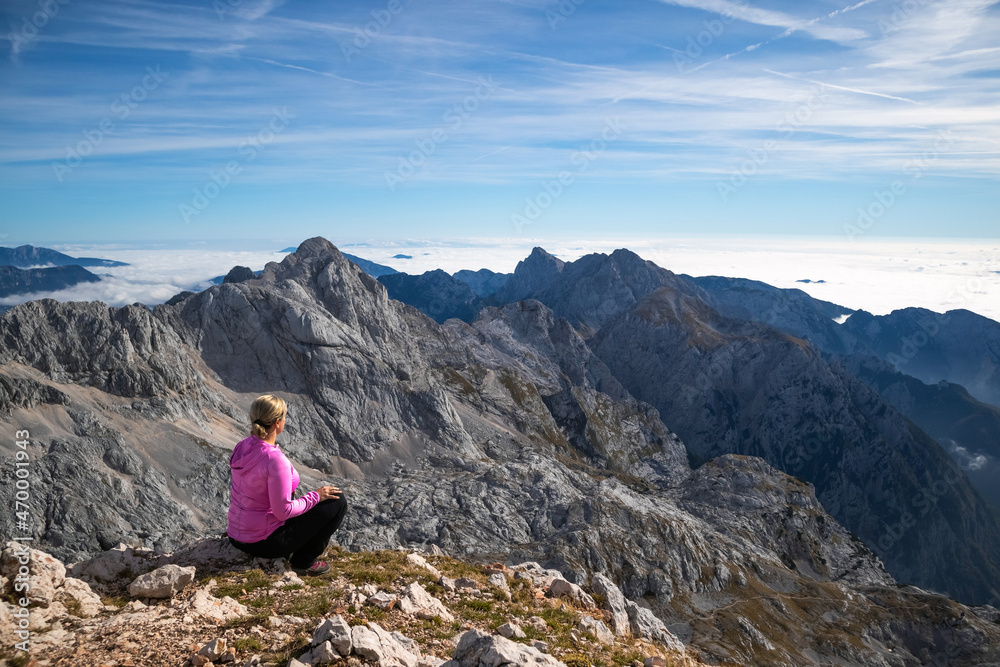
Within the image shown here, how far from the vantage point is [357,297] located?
159 m

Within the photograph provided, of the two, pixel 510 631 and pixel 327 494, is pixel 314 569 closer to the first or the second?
pixel 327 494

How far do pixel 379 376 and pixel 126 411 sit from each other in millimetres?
56802

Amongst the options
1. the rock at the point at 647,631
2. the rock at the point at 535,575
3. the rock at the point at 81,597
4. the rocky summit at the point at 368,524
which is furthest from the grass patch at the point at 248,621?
the rock at the point at 647,631

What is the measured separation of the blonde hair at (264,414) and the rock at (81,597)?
584 cm

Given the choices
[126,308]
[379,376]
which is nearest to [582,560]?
[379,376]

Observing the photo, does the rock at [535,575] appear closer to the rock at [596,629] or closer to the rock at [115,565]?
the rock at [596,629]

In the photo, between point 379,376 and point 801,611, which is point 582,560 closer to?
point 801,611

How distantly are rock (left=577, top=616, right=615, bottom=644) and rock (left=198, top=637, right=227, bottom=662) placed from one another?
11.7 metres

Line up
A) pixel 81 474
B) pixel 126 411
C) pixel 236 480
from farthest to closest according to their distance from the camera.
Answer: pixel 126 411 < pixel 81 474 < pixel 236 480

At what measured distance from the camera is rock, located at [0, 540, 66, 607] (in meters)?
13.0

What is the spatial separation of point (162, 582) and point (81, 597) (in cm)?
171

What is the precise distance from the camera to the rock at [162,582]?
14.3 metres

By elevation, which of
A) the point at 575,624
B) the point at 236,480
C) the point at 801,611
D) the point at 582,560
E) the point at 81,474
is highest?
the point at 236,480

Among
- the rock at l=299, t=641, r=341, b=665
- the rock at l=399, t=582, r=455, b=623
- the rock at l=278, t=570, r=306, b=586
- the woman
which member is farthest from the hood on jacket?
the rock at l=399, t=582, r=455, b=623
